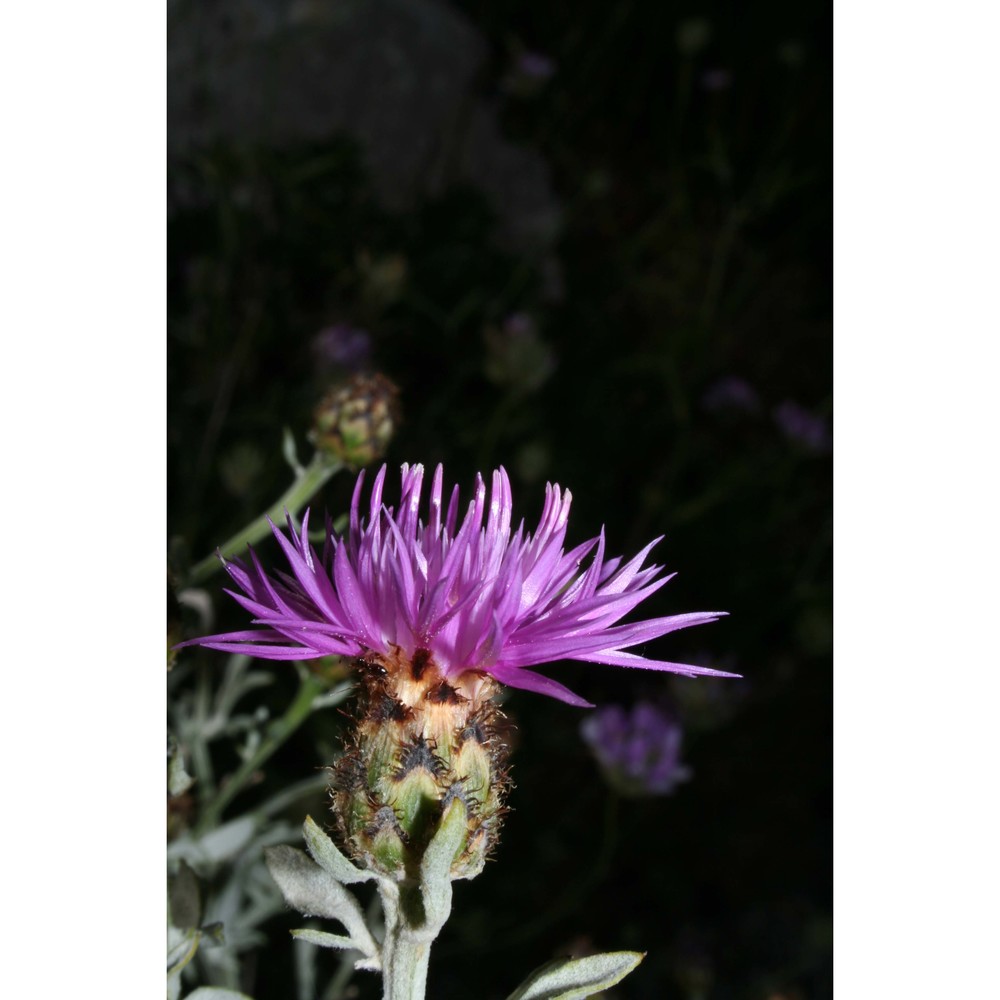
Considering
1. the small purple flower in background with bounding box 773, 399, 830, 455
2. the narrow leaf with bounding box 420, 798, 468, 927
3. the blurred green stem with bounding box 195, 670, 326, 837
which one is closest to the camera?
the narrow leaf with bounding box 420, 798, 468, 927

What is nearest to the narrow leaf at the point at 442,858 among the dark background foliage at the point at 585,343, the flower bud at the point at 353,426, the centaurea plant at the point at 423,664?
the centaurea plant at the point at 423,664

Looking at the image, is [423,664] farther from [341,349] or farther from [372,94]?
[372,94]

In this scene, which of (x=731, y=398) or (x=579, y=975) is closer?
(x=579, y=975)

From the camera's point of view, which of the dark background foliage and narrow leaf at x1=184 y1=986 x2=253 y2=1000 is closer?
narrow leaf at x1=184 y1=986 x2=253 y2=1000

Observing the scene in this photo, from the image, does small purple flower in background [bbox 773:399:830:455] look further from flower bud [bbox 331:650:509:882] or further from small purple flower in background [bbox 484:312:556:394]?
flower bud [bbox 331:650:509:882]

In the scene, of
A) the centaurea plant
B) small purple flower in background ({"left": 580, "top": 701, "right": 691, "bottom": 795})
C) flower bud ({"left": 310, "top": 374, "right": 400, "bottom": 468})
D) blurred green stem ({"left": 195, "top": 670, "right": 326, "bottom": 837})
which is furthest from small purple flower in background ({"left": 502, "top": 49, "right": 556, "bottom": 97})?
the centaurea plant

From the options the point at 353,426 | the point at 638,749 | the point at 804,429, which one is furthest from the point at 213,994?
the point at 804,429
